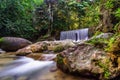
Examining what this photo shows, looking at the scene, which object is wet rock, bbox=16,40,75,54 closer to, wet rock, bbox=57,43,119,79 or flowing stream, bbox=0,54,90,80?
flowing stream, bbox=0,54,90,80

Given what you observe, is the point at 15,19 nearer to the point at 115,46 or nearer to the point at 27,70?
the point at 27,70

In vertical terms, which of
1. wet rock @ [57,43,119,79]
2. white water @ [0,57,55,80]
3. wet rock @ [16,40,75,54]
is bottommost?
wet rock @ [16,40,75,54]

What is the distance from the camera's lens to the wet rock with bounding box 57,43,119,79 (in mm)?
4250

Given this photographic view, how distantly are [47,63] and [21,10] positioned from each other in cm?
892

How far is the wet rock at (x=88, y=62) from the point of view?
13.9 ft

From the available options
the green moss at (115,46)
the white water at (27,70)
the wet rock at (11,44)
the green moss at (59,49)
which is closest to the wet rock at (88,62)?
the green moss at (115,46)

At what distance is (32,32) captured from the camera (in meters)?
15.2

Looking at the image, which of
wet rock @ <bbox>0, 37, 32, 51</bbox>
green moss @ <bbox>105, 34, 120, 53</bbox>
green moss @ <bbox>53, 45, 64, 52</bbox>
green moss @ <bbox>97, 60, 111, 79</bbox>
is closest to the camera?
green moss @ <bbox>97, 60, 111, 79</bbox>

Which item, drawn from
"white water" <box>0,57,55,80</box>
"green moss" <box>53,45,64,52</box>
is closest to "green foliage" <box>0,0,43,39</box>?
"green moss" <box>53,45,64,52</box>

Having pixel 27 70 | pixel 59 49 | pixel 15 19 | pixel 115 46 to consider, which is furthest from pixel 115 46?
pixel 15 19

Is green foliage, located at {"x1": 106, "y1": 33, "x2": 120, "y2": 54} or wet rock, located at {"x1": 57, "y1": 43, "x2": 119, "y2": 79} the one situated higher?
green foliage, located at {"x1": 106, "y1": 33, "x2": 120, "y2": 54}

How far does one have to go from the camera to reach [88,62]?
4566 millimetres

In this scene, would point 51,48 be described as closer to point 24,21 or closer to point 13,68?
point 13,68

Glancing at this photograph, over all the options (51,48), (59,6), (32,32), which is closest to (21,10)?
(32,32)
